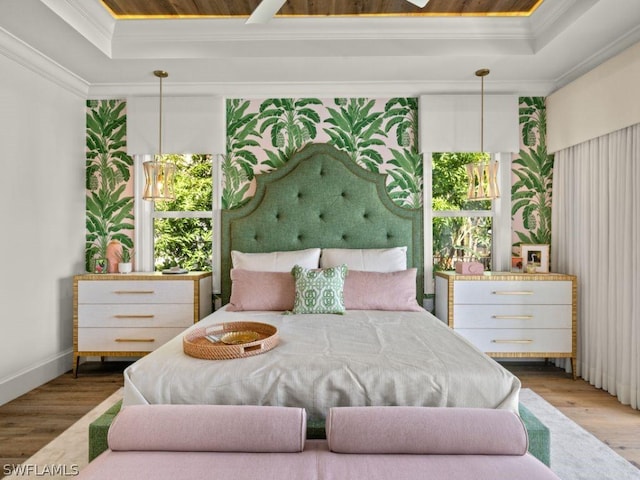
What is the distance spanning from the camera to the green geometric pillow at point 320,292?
9.64 ft

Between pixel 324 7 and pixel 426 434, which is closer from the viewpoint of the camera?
pixel 426 434

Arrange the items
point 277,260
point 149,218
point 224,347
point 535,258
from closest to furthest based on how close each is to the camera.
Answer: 1. point 224,347
2. point 277,260
3. point 535,258
4. point 149,218

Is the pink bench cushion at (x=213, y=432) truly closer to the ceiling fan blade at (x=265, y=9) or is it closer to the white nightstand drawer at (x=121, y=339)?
the ceiling fan blade at (x=265, y=9)

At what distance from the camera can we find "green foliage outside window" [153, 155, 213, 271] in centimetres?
396

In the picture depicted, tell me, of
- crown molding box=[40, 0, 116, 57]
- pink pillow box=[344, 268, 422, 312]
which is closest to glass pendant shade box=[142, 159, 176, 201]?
crown molding box=[40, 0, 116, 57]

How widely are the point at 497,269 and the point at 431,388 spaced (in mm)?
2395

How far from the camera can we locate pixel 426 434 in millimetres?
1469

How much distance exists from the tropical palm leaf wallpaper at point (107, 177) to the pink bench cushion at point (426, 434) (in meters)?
3.13

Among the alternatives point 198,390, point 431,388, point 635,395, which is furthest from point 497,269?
point 198,390

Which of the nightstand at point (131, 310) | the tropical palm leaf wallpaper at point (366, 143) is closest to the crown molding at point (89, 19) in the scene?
the tropical palm leaf wallpaper at point (366, 143)

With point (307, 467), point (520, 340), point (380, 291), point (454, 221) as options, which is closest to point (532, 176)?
point (454, 221)

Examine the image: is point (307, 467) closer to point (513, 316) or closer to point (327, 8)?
point (513, 316)

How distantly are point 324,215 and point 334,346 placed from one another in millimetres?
1753

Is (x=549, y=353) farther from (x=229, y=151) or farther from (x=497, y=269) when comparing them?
(x=229, y=151)
